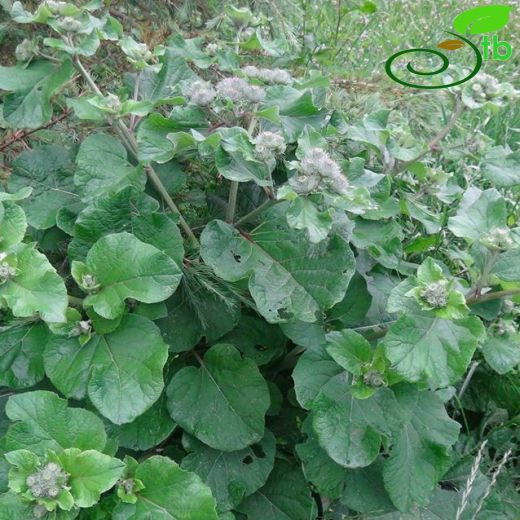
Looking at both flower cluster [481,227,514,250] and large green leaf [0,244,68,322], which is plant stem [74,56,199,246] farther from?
flower cluster [481,227,514,250]

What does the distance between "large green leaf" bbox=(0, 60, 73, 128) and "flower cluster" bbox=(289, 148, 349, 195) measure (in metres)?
0.62

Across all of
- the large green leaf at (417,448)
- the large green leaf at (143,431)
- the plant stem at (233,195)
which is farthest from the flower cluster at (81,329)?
the large green leaf at (417,448)

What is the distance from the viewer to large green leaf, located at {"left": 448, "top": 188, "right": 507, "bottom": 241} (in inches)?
52.7

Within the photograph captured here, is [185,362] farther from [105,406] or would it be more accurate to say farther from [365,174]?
[365,174]

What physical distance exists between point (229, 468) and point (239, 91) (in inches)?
33.4

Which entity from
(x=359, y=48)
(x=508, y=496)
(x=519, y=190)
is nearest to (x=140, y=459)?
(x=508, y=496)

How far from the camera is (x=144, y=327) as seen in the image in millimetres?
1243

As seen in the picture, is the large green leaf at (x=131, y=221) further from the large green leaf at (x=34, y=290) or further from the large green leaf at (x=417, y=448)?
the large green leaf at (x=417, y=448)

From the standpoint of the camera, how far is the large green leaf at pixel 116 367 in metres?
A: 1.15

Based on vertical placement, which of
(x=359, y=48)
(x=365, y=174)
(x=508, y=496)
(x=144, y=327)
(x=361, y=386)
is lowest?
(x=508, y=496)

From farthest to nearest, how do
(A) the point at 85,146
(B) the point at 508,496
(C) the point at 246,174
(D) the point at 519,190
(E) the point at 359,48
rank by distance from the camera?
(E) the point at 359,48 → (D) the point at 519,190 → (B) the point at 508,496 → (A) the point at 85,146 → (C) the point at 246,174

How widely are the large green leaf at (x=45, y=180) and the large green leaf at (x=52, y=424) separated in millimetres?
479

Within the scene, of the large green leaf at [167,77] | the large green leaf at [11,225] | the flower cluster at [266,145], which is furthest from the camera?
the large green leaf at [167,77]

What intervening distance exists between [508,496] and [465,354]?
86 cm
